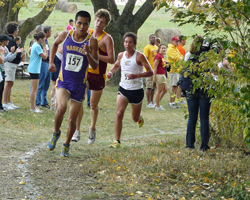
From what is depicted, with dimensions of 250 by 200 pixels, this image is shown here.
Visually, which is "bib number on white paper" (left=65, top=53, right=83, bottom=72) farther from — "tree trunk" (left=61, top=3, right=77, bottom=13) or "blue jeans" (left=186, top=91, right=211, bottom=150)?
"tree trunk" (left=61, top=3, right=77, bottom=13)

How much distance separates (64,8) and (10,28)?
135 feet

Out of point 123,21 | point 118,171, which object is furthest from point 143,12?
point 118,171

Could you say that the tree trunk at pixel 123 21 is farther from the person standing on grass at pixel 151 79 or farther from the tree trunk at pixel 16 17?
the tree trunk at pixel 16 17

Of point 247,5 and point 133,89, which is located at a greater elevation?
point 247,5

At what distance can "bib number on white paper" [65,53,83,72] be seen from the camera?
625 cm

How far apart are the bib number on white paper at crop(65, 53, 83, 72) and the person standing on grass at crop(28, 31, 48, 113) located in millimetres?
5002

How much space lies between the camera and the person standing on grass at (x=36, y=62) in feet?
36.5

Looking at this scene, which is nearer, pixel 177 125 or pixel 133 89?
pixel 133 89

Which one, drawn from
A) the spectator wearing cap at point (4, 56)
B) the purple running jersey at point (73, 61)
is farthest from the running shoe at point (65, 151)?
the spectator wearing cap at point (4, 56)

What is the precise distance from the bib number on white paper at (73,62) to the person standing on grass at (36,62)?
5.00 m

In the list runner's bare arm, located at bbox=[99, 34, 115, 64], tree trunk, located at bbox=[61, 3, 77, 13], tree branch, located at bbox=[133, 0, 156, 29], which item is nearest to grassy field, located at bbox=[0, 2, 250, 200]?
runner's bare arm, located at bbox=[99, 34, 115, 64]

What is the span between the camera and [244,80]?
395cm

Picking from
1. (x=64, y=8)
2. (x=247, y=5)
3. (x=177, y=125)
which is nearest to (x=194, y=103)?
(x=247, y=5)

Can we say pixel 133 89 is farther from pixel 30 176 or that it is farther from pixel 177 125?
pixel 177 125
